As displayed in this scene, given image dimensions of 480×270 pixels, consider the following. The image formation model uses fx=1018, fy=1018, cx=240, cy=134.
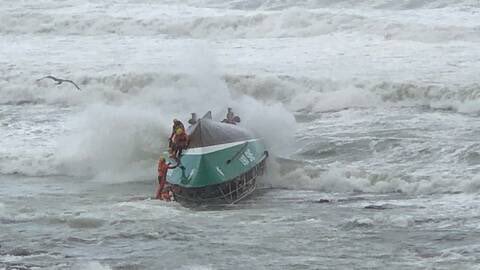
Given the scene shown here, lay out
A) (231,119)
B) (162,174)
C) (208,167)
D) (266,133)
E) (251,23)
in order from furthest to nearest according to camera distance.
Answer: (251,23) < (266,133) < (231,119) < (162,174) < (208,167)

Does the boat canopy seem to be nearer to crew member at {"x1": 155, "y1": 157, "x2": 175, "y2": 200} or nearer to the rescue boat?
the rescue boat

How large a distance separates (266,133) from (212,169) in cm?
379

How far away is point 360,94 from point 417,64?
10.8 ft

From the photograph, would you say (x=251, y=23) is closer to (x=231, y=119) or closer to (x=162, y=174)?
(x=231, y=119)

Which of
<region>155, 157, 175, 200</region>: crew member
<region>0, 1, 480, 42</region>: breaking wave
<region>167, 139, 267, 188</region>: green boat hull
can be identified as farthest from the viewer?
<region>0, 1, 480, 42</region>: breaking wave

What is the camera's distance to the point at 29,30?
→ 37594 mm

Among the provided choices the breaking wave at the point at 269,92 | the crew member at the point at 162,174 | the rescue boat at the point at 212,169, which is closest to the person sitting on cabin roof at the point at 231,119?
the rescue boat at the point at 212,169

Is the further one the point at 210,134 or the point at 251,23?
the point at 251,23

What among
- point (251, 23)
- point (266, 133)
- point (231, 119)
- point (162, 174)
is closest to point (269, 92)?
point (266, 133)

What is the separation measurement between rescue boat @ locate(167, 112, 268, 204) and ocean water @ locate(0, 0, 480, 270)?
33 cm

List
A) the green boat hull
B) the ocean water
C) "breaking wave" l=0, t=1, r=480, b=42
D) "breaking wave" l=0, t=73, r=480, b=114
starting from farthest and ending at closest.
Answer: "breaking wave" l=0, t=1, r=480, b=42
"breaking wave" l=0, t=73, r=480, b=114
the green boat hull
the ocean water

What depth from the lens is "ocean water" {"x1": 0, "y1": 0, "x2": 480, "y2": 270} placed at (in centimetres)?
1174

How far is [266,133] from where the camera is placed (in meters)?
18.3

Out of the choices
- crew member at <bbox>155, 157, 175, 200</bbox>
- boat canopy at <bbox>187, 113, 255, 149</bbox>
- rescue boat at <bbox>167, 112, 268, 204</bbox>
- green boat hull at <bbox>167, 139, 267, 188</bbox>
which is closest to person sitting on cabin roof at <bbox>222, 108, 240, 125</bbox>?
boat canopy at <bbox>187, 113, 255, 149</bbox>
